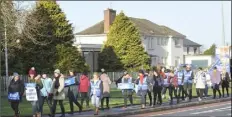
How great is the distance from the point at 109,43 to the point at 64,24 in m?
15.7

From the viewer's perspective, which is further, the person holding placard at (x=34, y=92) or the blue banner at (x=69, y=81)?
the blue banner at (x=69, y=81)

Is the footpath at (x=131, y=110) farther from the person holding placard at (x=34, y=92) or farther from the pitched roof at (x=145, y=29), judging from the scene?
the pitched roof at (x=145, y=29)

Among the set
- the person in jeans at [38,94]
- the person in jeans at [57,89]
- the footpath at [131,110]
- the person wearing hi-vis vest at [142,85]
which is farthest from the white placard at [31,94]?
the person wearing hi-vis vest at [142,85]

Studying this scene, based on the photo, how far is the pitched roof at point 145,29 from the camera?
73494 mm

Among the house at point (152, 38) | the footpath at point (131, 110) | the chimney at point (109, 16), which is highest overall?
the chimney at point (109, 16)

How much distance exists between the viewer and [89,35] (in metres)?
74.1

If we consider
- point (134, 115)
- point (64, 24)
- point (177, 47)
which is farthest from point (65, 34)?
point (177, 47)

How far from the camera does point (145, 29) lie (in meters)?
74.9

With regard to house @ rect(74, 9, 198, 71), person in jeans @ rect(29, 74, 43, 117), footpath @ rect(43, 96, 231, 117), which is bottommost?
footpath @ rect(43, 96, 231, 117)

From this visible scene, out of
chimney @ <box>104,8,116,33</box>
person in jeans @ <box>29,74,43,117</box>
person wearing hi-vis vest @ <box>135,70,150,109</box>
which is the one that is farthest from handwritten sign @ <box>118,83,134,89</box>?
chimney @ <box>104,8,116,33</box>

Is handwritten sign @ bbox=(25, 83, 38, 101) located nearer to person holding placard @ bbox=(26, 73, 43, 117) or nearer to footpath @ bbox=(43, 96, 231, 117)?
person holding placard @ bbox=(26, 73, 43, 117)

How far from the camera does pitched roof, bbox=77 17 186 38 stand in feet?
241

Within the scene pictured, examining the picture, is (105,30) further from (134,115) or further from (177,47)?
(134,115)

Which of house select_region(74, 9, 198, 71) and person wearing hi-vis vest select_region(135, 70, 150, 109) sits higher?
house select_region(74, 9, 198, 71)
